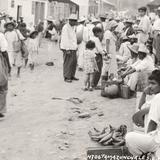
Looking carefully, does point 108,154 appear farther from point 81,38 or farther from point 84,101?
point 81,38

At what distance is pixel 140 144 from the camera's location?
5367 mm

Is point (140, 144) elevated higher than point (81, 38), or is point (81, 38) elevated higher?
point (81, 38)

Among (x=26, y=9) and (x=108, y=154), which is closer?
(x=108, y=154)

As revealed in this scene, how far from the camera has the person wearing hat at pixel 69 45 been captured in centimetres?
1283

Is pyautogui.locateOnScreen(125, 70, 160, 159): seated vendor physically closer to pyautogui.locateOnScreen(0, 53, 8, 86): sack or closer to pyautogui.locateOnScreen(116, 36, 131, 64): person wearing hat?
pyautogui.locateOnScreen(0, 53, 8, 86): sack

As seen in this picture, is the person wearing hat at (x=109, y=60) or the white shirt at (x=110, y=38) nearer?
the person wearing hat at (x=109, y=60)

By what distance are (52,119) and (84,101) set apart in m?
1.98

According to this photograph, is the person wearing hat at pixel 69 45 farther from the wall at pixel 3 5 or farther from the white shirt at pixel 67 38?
the wall at pixel 3 5

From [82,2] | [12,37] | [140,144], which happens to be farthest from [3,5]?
[140,144]

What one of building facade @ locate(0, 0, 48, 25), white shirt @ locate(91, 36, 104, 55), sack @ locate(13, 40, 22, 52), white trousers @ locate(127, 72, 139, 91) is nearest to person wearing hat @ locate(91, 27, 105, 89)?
white shirt @ locate(91, 36, 104, 55)

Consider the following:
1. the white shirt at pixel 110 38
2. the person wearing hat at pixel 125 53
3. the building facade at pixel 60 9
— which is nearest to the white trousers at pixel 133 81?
the person wearing hat at pixel 125 53

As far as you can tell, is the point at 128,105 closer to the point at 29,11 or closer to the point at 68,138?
the point at 68,138

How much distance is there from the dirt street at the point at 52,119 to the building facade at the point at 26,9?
19269mm

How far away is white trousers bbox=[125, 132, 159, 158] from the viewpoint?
5273mm
